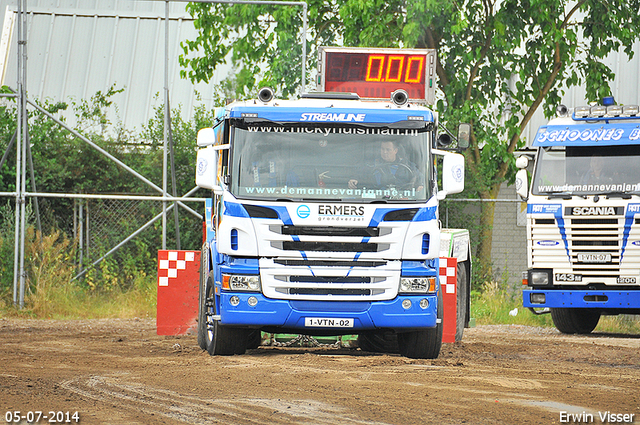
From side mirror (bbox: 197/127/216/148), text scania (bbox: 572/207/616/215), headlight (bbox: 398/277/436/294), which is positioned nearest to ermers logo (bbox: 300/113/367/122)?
side mirror (bbox: 197/127/216/148)

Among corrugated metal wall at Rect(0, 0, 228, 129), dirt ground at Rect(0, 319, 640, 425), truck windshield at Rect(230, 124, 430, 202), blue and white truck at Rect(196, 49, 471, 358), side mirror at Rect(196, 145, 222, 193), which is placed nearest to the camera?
dirt ground at Rect(0, 319, 640, 425)

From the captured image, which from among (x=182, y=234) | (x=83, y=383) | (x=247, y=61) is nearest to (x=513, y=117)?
(x=247, y=61)

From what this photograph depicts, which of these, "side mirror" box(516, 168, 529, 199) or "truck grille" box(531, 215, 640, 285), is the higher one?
"side mirror" box(516, 168, 529, 199)

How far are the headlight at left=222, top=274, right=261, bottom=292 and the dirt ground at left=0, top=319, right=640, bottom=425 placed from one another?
0.76 metres

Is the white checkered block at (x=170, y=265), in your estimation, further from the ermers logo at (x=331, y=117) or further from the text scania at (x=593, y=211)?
the text scania at (x=593, y=211)

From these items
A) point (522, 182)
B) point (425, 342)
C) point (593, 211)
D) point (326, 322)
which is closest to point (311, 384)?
point (326, 322)

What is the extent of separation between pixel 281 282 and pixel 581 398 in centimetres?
341

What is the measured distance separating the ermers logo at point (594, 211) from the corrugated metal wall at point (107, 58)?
33.0ft

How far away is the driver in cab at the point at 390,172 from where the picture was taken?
10164mm

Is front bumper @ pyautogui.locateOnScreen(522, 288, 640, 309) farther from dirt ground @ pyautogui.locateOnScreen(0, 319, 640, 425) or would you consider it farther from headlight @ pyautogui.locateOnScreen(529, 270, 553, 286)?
dirt ground @ pyautogui.locateOnScreen(0, 319, 640, 425)

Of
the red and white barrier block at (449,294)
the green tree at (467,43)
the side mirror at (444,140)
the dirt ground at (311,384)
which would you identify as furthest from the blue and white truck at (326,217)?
the green tree at (467,43)

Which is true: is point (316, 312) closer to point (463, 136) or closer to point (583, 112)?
point (463, 136)

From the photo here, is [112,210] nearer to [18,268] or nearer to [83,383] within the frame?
[18,268]

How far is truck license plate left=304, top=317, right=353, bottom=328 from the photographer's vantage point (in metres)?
10.1
